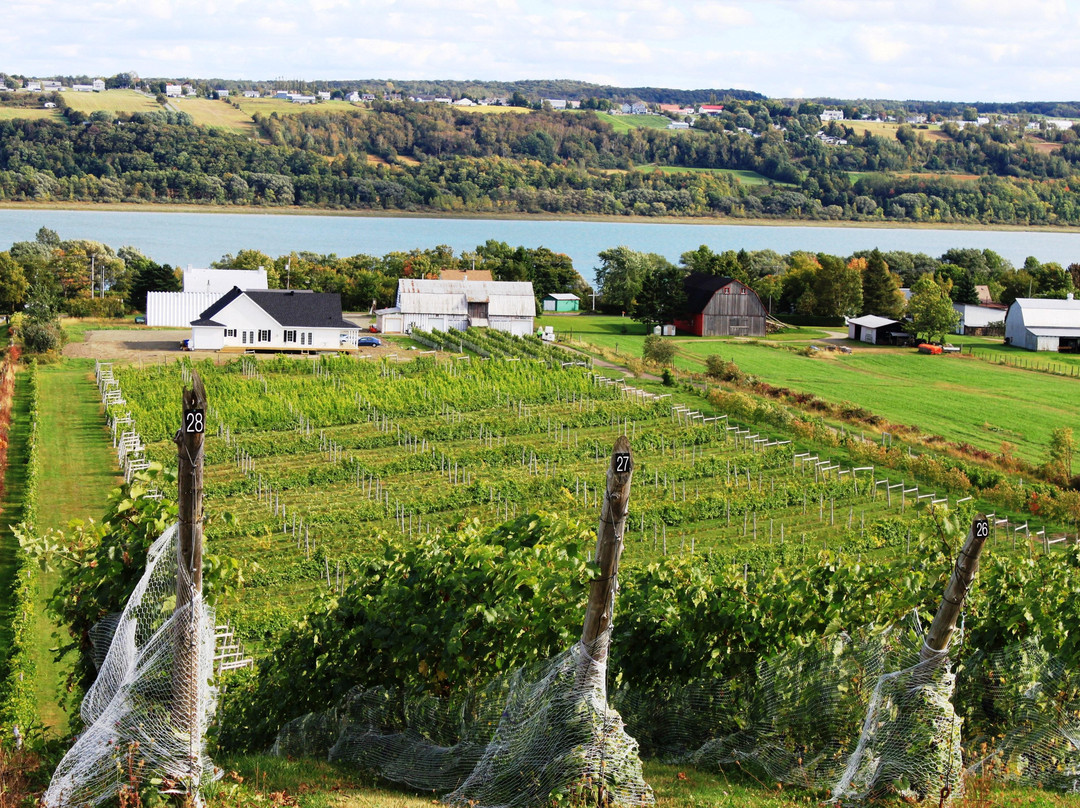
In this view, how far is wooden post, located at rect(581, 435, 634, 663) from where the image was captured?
6.80 meters

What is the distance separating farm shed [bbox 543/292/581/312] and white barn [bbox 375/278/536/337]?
40.2 ft

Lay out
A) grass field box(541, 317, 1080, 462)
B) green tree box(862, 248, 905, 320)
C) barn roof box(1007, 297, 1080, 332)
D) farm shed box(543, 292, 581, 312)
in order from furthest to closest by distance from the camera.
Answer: farm shed box(543, 292, 581, 312)
green tree box(862, 248, 905, 320)
barn roof box(1007, 297, 1080, 332)
grass field box(541, 317, 1080, 462)

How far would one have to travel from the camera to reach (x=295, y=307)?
52.1m

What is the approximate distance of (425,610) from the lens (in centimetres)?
1030

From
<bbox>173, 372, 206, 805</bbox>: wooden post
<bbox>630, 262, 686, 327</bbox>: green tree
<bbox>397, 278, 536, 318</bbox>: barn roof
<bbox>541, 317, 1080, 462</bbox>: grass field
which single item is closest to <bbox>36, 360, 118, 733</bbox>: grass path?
<bbox>173, 372, 206, 805</bbox>: wooden post

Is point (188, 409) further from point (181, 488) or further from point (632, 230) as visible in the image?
point (632, 230)

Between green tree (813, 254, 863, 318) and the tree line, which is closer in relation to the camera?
green tree (813, 254, 863, 318)

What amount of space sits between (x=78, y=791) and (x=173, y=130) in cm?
16554

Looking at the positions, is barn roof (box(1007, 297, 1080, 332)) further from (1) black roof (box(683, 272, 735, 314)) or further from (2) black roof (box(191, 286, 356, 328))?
(2) black roof (box(191, 286, 356, 328))

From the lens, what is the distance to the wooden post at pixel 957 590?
7.24 meters

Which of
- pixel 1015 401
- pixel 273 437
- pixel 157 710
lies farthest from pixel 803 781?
pixel 1015 401

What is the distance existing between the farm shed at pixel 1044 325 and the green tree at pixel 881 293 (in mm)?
6216

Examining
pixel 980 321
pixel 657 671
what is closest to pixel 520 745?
pixel 657 671

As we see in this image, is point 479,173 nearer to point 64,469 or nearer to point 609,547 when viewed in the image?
point 64,469
